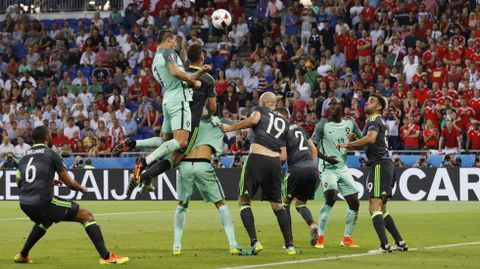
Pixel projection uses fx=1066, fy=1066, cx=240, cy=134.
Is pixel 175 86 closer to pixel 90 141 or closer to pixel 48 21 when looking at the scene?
pixel 90 141

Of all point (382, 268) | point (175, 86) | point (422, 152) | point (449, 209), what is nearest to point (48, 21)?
point (422, 152)

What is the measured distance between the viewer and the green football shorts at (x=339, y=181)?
16844mm

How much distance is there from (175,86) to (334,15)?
2134 cm

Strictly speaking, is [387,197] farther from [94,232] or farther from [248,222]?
Result: [94,232]

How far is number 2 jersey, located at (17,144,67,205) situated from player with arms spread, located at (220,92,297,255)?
2.50m

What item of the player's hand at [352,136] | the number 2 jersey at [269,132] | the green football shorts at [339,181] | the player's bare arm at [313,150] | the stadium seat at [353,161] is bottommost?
the stadium seat at [353,161]

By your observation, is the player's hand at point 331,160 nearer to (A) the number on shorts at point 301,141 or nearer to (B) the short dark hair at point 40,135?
(A) the number on shorts at point 301,141

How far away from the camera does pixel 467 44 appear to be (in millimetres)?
32594

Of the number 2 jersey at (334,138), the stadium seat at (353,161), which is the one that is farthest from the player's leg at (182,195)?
the stadium seat at (353,161)

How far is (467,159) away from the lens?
29172mm

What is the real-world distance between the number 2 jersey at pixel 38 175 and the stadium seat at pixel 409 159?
57.9 feet

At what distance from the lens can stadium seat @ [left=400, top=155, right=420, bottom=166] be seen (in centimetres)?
2979

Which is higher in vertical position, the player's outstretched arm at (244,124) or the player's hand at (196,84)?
the player's hand at (196,84)

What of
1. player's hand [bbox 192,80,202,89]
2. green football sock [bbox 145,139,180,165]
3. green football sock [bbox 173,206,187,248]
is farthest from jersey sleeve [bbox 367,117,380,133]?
green football sock [bbox 173,206,187,248]
